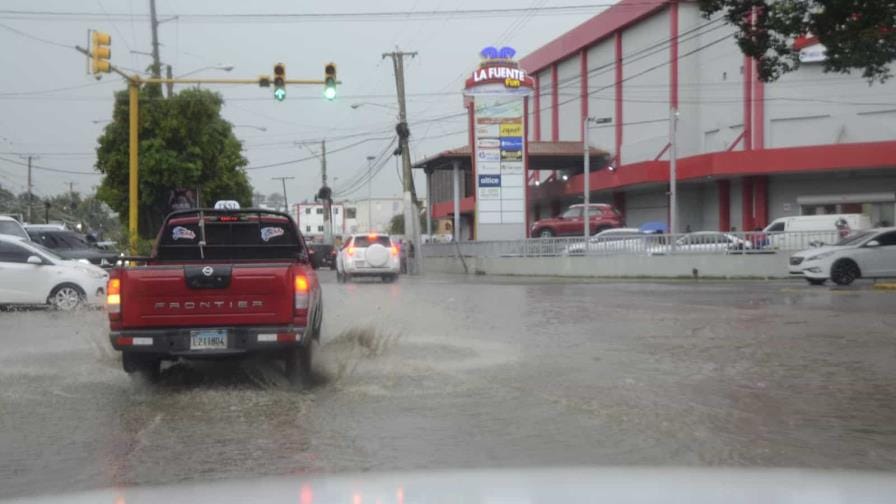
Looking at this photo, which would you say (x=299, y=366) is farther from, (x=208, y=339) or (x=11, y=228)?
(x=11, y=228)

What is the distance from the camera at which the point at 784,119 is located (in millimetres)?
44312

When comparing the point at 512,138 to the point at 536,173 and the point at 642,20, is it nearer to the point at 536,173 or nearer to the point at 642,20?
the point at 642,20

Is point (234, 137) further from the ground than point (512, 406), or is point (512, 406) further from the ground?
point (234, 137)

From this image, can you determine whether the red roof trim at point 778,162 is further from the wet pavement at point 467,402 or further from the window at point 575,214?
the wet pavement at point 467,402

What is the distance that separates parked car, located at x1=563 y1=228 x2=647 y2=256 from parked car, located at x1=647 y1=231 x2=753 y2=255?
78 cm

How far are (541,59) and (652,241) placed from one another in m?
35.6

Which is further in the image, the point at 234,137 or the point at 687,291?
the point at 234,137

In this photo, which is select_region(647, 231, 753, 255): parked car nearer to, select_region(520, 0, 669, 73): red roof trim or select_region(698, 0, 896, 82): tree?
select_region(698, 0, 896, 82): tree

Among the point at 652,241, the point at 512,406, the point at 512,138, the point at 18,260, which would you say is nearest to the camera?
the point at 512,406

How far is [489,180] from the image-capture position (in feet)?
136

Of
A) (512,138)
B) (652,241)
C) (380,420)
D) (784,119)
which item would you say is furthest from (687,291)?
(784,119)

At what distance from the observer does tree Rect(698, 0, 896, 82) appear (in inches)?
589

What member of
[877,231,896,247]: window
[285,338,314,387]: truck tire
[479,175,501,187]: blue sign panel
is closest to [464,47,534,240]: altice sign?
[479,175,501,187]: blue sign panel

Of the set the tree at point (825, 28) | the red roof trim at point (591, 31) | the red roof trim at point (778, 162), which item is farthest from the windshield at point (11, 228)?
the red roof trim at point (591, 31)
